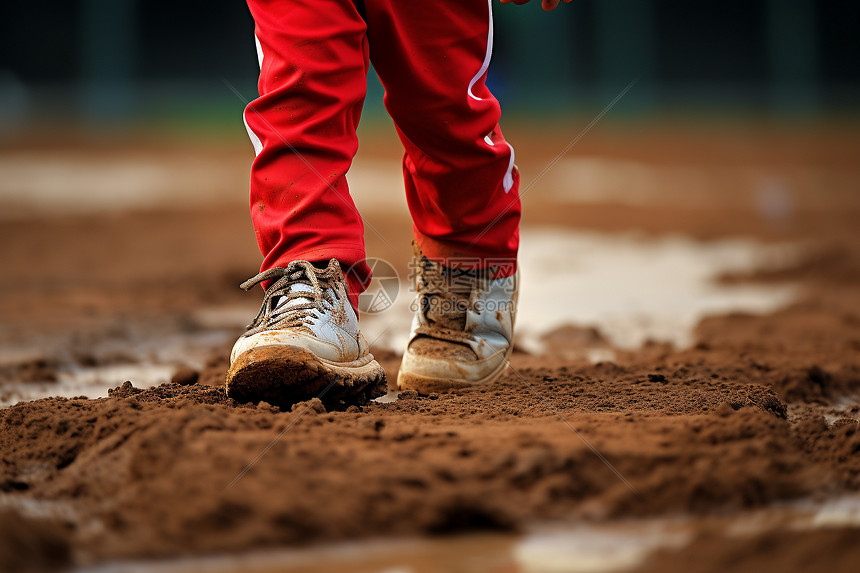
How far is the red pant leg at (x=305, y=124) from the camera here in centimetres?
135

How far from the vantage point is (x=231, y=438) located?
1046 millimetres

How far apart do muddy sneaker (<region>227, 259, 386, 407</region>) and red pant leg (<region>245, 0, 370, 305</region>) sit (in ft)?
0.14

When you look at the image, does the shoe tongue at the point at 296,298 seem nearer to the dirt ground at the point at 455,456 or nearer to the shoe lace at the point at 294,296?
the shoe lace at the point at 294,296

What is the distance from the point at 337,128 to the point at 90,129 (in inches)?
424

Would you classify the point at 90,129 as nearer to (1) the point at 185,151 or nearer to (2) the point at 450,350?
(1) the point at 185,151

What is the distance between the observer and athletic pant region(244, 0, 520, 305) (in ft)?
4.45

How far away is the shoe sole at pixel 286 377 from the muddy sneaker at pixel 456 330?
0.96 ft

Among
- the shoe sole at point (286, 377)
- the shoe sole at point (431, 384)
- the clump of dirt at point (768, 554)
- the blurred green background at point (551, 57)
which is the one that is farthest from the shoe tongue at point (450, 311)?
the blurred green background at point (551, 57)

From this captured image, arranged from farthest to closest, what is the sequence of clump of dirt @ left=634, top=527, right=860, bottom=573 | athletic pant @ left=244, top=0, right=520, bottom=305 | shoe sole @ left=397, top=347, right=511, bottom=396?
shoe sole @ left=397, top=347, right=511, bottom=396
athletic pant @ left=244, top=0, right=520, bottom=305
clump of dirt @ left=634, top=527, right=860, bottom=573

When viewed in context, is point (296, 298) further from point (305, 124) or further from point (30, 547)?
point (30, 547)

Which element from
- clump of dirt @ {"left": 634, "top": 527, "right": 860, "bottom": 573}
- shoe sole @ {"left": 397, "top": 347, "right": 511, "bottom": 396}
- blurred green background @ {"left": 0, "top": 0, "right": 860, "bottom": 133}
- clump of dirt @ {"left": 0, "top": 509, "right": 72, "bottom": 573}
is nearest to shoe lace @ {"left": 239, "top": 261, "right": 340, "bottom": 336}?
shoe sole @ {"left": 397, "top": 347, "right": 511, "bottom": 396}

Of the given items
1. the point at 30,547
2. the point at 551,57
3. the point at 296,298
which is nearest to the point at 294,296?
the point at 296,298

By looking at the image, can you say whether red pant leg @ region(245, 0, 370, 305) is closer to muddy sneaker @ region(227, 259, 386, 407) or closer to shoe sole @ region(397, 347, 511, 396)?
muddy sneaker @ region(227, 259, 386, 407)

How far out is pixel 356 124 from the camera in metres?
1.48
